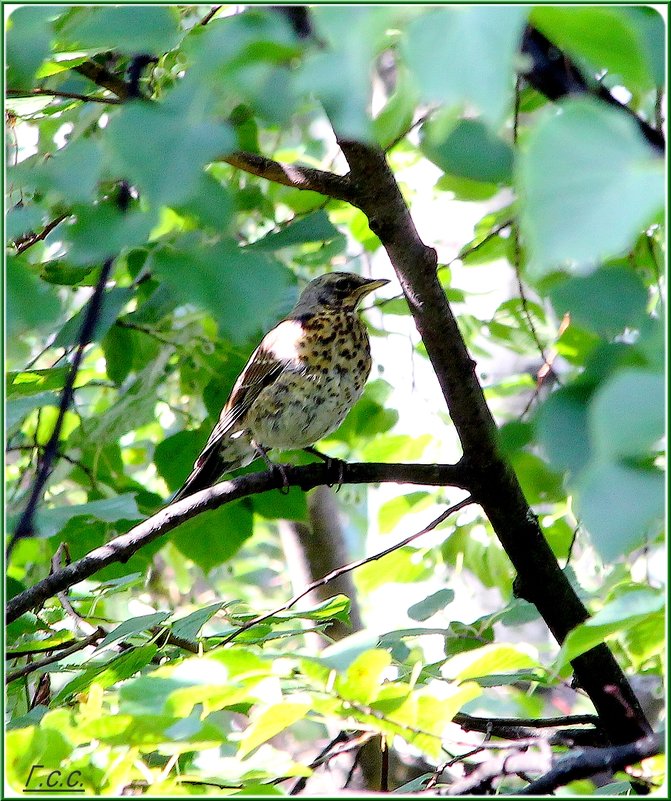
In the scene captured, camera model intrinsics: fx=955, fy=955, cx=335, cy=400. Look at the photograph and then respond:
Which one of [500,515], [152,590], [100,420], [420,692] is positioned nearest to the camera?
[420,692]

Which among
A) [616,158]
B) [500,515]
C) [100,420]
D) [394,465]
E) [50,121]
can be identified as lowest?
[500,515]

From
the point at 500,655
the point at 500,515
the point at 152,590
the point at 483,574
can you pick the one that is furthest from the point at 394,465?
the point at 152,590

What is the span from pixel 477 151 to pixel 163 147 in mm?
267

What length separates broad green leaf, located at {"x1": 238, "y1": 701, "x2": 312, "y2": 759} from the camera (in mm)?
1055

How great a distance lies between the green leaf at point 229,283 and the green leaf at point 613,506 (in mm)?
297

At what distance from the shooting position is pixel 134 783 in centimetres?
128

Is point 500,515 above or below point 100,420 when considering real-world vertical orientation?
below

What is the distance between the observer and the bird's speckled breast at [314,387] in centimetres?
312

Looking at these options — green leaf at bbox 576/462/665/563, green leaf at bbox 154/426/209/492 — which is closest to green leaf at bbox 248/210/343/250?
green leaf at bbox 576/462/665/563

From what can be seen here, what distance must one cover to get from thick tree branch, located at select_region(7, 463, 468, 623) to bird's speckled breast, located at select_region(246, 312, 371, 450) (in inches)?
40.9

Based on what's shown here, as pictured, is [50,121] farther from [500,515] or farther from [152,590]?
[152,590]

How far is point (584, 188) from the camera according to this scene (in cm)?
63

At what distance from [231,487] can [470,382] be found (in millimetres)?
545

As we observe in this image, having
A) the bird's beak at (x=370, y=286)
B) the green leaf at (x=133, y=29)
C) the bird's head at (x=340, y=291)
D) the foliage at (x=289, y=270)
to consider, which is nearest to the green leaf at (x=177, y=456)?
the foliage at (x=289, y=270)
